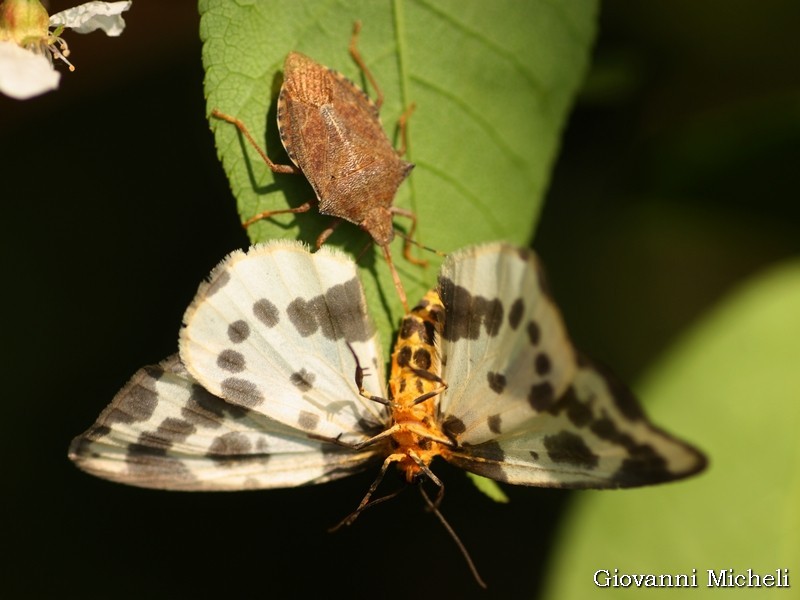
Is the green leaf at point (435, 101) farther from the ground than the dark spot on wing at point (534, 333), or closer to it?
farther from the ground

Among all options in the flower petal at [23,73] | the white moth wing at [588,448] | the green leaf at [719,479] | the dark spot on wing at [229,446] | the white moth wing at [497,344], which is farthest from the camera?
the green leaf at [719,479]

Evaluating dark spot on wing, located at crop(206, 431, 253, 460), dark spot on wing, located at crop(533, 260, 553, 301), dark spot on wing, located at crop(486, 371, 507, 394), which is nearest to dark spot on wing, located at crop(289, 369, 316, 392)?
dark spot on wing, located at crop(206, 431, 253, 460)

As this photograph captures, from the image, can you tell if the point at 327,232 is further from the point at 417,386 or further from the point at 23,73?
the point at 23,73

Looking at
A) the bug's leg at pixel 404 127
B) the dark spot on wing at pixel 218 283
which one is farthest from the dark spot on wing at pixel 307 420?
the bug's leg at pixel 404 127

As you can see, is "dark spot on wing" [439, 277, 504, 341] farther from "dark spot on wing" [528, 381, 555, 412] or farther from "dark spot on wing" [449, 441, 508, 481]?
"dark spot on wing" [449, 441, 508, 481]

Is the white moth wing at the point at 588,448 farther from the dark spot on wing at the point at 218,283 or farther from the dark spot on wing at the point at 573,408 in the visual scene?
the dark spot on wing at the point at 218,283

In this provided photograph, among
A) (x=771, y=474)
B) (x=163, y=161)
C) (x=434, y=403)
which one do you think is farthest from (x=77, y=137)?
(x=771, y=474)

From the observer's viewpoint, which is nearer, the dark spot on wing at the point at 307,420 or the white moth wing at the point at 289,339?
the white moth wing at the point at 289,339

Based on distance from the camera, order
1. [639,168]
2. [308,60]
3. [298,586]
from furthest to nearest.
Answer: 1. [298,586]
2. [639,168]
3. [308,60]

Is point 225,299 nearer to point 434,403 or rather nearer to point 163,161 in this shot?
point 434,403

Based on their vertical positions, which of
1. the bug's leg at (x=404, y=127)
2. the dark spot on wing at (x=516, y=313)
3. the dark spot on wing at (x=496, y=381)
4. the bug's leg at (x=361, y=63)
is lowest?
the dark spot on wing at (x=496, y=381)
